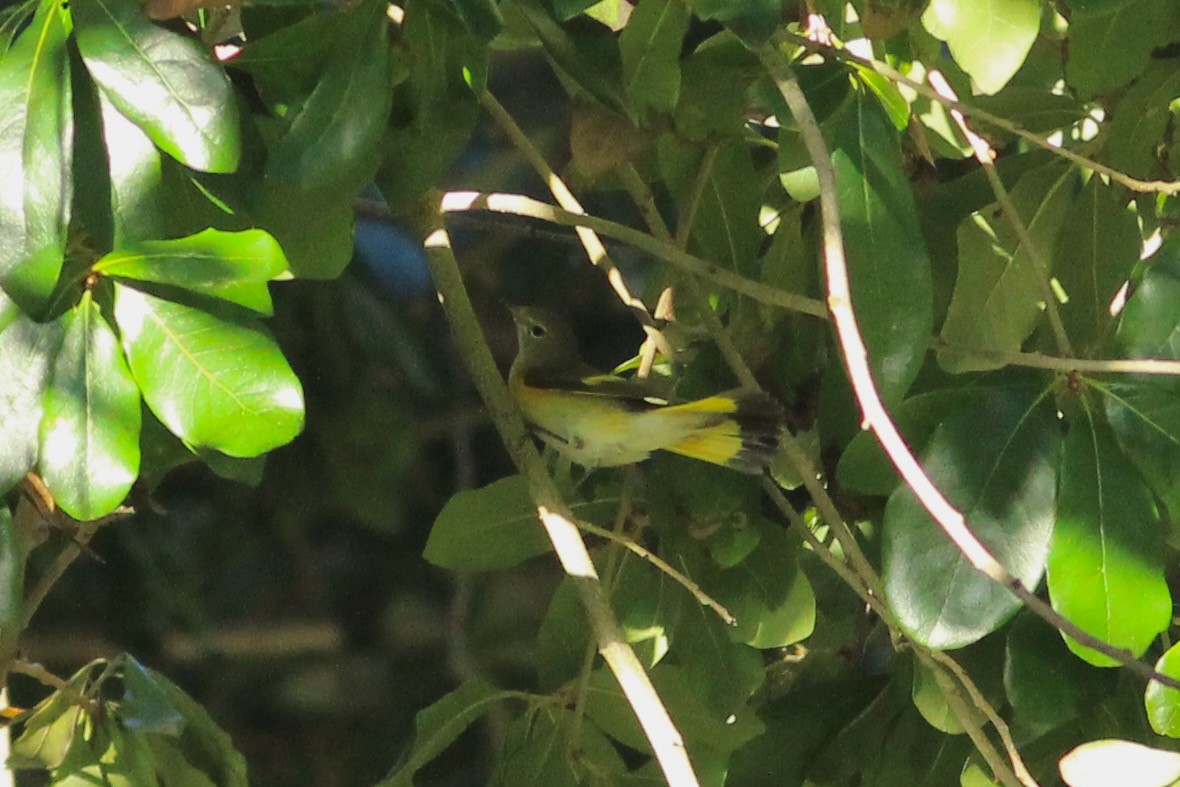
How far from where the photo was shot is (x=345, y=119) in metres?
0.82

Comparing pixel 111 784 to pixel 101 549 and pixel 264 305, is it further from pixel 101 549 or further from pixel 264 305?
pixel 101 549

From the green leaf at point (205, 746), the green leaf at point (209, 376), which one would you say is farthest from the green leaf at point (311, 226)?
the green leaf at point (205, 746)

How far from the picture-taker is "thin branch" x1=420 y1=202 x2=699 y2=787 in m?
0.79

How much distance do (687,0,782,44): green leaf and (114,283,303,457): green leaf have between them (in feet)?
1.06

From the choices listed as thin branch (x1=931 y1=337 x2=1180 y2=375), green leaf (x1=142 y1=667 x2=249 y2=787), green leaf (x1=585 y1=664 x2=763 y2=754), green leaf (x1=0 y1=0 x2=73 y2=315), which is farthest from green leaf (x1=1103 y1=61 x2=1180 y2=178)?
green leaf (x1=142 y1=667 x2=249 y2=787)

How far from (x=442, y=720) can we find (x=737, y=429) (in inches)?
15.3

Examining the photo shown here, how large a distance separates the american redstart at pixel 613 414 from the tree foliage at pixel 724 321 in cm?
3

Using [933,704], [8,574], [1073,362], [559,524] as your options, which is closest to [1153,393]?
[1073,362]

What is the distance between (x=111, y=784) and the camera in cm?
105

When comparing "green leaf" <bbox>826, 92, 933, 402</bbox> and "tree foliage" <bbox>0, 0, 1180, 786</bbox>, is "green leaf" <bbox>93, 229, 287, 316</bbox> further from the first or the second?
"green leaf" <bbox>826, 92, 933, 402</bbox>

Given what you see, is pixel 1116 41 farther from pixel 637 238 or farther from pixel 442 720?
pixel 442 720

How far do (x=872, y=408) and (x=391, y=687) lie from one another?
4.92ft

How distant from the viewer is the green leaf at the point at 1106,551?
2.88 ft

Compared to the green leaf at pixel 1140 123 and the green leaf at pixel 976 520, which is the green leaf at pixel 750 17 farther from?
the green leaf at pixel 1140 123
